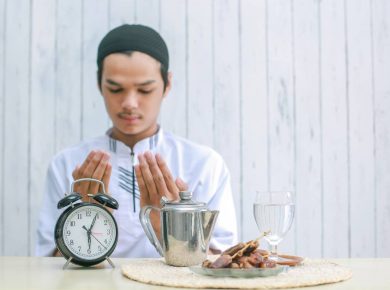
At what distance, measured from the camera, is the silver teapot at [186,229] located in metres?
1.27

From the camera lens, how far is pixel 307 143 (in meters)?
2.52

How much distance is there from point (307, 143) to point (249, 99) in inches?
11.0

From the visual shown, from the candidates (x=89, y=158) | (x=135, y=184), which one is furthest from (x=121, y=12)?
(x=89, y=158)

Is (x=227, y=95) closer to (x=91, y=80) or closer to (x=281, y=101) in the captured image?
(x=281, y=101)

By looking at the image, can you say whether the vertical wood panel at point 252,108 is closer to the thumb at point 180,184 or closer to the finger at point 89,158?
the thumb at point 180,184

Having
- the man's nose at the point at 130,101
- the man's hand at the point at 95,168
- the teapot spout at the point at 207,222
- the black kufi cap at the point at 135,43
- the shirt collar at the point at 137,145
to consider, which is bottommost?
the teapot spout at the point at 207,222

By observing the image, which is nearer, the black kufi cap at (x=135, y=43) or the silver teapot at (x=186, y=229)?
the silver teapot at (x=186, y=229)

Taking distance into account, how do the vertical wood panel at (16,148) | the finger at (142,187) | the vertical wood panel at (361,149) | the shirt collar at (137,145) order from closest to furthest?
the finger at (142,187), the shirt collar at (137,145), the vertical wood panel at (16,148), the vertical wood panel at (361,149)

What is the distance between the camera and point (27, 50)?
2.45m

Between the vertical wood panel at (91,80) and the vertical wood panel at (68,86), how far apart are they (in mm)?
18

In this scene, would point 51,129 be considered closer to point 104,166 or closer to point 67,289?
point 104,166

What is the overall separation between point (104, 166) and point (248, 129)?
99 centimetres

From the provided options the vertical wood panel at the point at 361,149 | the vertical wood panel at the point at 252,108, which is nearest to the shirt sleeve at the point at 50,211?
the vertical wood panel at the point at 252,108

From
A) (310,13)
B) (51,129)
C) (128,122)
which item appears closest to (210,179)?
(128,122)
